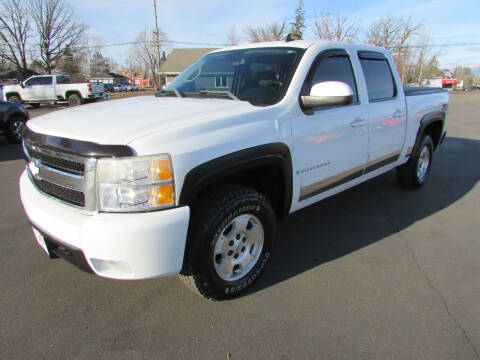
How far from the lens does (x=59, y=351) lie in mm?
2061

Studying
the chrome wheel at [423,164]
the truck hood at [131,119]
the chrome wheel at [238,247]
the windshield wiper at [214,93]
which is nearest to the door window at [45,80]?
the windshield wiper at [214,93]

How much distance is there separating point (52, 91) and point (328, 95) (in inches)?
850

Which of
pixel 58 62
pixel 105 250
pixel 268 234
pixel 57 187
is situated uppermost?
pixel 58 62

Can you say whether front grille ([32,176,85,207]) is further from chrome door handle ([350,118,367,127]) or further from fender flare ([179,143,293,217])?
chrome door handle ([350,118,367,127])

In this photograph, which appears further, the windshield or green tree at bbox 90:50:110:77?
green tree at bbox 90:50:110:77

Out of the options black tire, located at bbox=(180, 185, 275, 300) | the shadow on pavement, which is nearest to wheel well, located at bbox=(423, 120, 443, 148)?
the shadow on pavement

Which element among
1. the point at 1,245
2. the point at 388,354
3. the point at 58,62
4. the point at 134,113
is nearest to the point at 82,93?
the point at 1,245

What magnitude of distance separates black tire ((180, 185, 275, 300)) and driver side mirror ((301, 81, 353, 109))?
2.89ft

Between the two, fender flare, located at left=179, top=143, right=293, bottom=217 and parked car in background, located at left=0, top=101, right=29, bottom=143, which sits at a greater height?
fender flare, located at left=179, top=143, right=293, bottom=217

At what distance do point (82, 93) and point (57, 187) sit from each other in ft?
64.3

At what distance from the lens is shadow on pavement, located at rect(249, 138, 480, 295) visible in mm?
3150

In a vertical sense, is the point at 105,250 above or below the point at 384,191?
above

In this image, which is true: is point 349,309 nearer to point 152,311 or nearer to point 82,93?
point 152,311

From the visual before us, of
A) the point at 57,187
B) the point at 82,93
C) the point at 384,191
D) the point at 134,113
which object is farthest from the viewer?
the point at 82,93
